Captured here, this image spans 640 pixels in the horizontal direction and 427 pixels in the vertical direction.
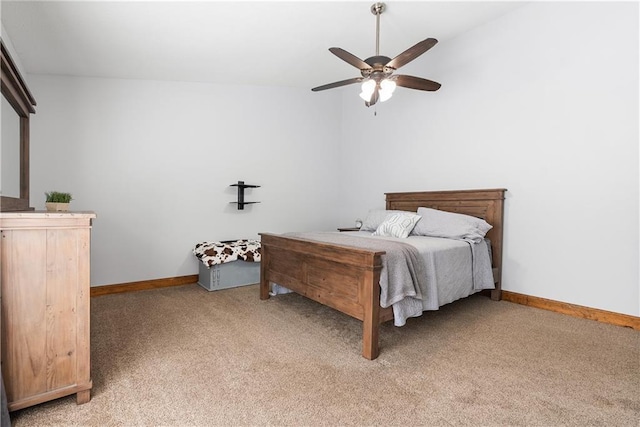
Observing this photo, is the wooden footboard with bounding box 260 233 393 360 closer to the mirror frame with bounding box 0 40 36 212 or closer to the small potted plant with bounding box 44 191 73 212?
the small potted plant with bounding box 44 191 73 212

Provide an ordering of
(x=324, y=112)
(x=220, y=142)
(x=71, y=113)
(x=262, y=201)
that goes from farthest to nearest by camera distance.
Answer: (x=324, y=112), (x=262, y=201), (x=220, y=142), (x=71, y=113)

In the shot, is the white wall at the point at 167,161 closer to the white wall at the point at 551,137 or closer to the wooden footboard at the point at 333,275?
the wooden footboard at the point at 333,275

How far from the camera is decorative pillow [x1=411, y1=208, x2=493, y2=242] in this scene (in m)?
3.08

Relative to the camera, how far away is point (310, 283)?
2.67 meters

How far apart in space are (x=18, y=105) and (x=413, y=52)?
272 cm

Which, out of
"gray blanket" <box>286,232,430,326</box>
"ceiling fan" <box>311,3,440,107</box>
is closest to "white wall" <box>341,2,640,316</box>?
"ceiling fan" <box>311,3,440,107</box>

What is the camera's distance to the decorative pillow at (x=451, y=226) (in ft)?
10.1

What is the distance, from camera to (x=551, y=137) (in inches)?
117

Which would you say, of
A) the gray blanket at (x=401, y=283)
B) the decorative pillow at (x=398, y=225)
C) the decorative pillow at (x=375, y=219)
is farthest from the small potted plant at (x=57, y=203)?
the decorative pillow at (x=375, y=219)

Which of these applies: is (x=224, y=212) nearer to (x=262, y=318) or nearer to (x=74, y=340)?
(x=262, y=318)

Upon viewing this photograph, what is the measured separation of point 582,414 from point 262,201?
3.79 m

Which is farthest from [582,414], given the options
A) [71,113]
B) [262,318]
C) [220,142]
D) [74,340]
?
[71,113]

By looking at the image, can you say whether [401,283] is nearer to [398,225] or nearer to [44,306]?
[398,225]

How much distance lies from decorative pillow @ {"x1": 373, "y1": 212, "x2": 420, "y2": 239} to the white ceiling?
1.81 metres
